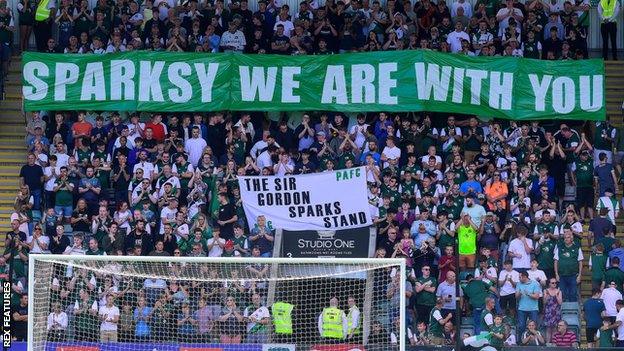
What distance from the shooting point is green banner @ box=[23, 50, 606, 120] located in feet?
107

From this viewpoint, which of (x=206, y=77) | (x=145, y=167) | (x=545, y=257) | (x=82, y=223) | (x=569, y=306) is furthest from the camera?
(x=206, y=77)

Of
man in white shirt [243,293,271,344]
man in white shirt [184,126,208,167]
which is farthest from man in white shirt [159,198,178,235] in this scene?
man in white shirt [243,293,271,344]

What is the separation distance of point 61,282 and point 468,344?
6390 millimetres

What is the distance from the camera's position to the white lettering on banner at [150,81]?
32750 mm

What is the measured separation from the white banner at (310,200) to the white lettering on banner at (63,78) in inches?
185

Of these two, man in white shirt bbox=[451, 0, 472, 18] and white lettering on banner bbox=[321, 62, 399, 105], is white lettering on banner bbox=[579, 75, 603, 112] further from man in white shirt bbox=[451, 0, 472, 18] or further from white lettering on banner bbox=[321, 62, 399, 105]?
white lettering on banner bbox=[321, 62, 399, 105]

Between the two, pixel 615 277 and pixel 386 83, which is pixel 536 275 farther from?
pixel 386 83

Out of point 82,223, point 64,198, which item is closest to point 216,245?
point 82,223

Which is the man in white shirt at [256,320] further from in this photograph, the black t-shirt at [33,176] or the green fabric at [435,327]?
the black t-shirt at [33,176]

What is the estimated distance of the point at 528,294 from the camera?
1118 inches

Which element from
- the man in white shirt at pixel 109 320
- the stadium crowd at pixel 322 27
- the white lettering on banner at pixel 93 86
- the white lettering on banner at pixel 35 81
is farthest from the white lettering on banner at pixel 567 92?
the man in white shirt at pixel 109 320

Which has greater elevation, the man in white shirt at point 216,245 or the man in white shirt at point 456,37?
Answer: the man in white shirt at point 456,37

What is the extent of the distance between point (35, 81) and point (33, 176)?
236cm

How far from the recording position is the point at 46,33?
114 feet
